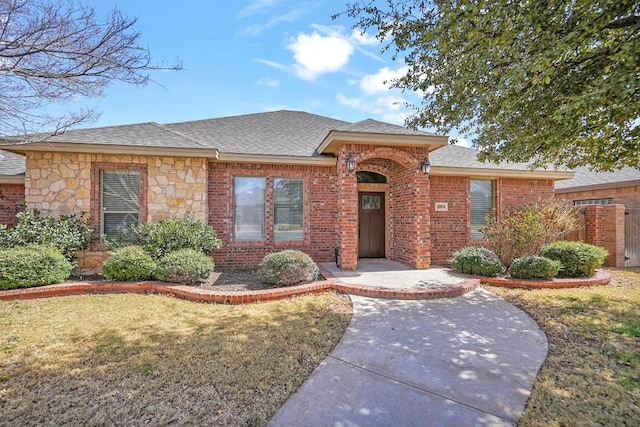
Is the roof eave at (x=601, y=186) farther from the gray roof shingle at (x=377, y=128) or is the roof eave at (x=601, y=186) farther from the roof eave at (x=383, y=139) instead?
the gray roof shingle at (x=377, y=128)

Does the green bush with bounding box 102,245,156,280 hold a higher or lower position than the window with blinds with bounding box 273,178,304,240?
lower

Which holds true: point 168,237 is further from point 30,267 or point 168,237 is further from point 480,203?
point 480,203

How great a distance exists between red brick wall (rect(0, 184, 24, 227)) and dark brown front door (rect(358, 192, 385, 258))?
9.44 meters

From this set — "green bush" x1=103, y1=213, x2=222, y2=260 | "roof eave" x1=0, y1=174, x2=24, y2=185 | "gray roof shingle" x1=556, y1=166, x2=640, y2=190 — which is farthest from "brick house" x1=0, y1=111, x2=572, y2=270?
"gray roof shingle" x1=556, y1=166, x2=640, y2=190

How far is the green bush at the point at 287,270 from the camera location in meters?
6.16

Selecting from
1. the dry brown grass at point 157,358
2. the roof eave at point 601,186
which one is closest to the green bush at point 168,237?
the dry brown grass at point 157,358

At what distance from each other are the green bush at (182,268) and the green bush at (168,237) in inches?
21.3

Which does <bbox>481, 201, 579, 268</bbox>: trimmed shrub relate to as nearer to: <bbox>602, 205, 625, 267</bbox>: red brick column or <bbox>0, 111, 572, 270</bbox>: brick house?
<bbox>0, 111, 572, 270</bbox>: brick house

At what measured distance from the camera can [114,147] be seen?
7.13 metres

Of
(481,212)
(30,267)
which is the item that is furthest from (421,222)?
(30,267)

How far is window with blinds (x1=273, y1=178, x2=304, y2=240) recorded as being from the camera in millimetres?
8656

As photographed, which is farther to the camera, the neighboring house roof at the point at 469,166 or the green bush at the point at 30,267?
the neighboring house roof at the point at 469,166

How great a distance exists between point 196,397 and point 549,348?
4115 mm

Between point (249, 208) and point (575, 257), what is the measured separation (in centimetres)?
831
